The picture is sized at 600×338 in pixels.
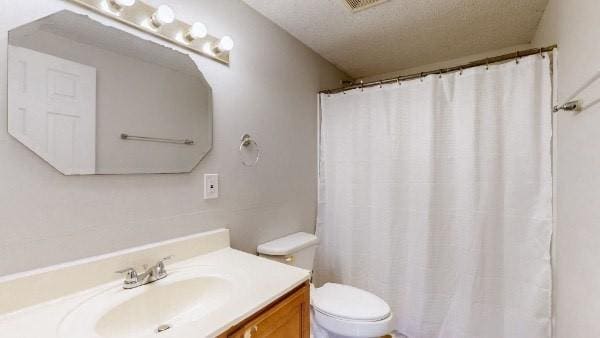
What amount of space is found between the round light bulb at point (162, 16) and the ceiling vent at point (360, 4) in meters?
0.93

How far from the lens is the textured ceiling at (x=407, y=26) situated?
5.07ft

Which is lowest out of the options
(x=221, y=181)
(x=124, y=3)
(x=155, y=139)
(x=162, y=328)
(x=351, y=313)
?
(x=351, y=313)

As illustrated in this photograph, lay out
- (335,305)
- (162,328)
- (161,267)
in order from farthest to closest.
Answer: (335,305)
(161,267)
(162,328)

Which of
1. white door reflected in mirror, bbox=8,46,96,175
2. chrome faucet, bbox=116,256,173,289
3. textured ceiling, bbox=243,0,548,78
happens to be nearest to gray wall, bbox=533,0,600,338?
textured ceiling, bbox=243,0,548,78

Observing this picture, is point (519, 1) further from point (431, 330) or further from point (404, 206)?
point (431, 330)

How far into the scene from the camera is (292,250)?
1.62 meters

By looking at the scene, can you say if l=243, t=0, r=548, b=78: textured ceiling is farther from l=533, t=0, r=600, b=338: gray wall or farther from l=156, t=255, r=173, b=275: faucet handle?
l=156, t=255, r=173, b=275: faucet handle

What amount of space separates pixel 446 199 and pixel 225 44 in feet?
5.17

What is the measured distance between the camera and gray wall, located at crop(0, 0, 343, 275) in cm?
84

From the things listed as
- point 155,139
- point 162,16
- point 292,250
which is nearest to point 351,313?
point 292,250

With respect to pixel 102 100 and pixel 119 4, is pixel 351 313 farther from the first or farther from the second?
pixel 119 4

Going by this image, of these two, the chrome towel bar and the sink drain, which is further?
the chrome towel bar

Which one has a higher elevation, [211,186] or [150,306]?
[211,186]

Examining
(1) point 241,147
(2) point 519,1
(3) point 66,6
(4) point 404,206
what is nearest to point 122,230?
(1) point 241,147
